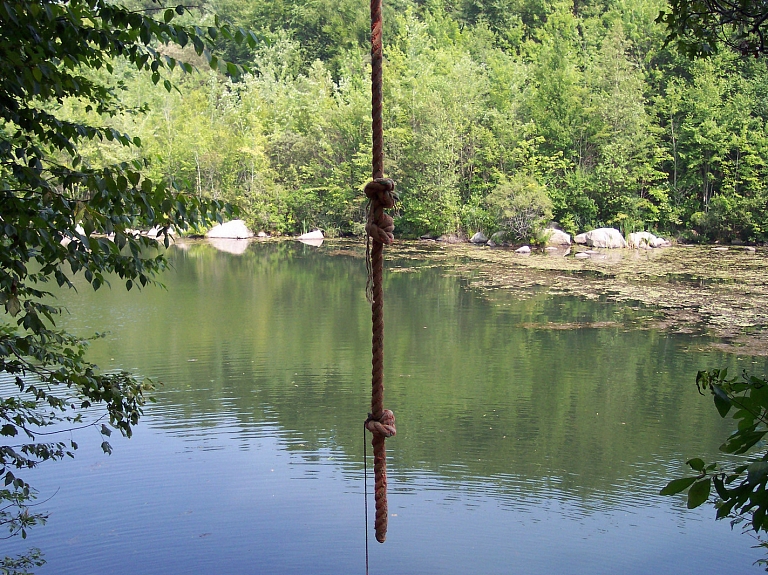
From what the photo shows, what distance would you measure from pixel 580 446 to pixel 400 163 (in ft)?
56.5

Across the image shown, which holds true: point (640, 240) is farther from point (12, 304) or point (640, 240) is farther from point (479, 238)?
point (12, 304)

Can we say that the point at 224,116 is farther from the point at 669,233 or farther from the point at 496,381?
the point at 496,381

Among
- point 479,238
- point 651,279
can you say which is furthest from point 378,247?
point 479,238

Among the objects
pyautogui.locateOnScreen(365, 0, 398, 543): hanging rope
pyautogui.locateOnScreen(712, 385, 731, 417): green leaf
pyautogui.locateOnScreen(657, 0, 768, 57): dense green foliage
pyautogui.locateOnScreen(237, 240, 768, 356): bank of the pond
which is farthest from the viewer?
pyautogui.locateOnScreen(237, 240, 768, 356): bank of the pond

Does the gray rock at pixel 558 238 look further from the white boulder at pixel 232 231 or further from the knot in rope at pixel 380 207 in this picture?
the knot in rope at pixel 380 207

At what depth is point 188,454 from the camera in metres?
5.90

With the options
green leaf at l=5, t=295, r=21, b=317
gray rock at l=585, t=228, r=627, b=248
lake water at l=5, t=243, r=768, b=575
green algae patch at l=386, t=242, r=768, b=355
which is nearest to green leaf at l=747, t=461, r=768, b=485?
green leaf at l=5, t=295, r=21, b=317

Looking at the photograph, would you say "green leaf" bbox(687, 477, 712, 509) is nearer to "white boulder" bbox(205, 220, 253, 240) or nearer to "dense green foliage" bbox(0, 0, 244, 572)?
"dense green foliage" bbox(0, 0, 244, 572)

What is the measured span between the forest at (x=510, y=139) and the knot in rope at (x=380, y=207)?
683 inches

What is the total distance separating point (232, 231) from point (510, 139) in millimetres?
9178

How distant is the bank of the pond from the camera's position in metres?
10.2

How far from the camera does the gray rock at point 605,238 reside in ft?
66.1

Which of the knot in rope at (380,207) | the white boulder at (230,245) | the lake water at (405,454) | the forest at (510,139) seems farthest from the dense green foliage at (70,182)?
the white boulder at (230,245)

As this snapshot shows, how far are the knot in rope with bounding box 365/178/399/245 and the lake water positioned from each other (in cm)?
313
